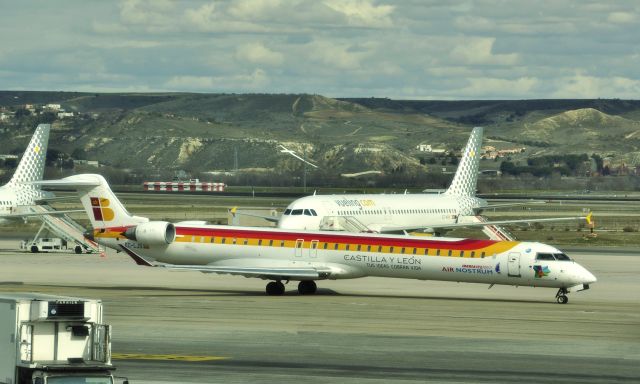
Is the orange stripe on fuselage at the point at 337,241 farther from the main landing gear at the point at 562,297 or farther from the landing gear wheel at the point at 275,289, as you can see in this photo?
the main landing gear at the point at 562,297

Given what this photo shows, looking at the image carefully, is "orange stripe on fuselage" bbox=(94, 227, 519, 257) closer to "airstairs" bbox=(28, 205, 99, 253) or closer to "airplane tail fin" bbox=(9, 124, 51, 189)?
"airstairs" bbox=(28, 205, 99, 253)

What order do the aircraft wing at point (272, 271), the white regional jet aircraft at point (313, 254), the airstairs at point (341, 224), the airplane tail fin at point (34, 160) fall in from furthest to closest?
the airplane tail fin at point (34, 160) < the airstairs at point (341, 224) < the aircraft wing at point (272, 271) < the white regional jet aircraft at point (313, 254)

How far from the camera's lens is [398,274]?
163 feet

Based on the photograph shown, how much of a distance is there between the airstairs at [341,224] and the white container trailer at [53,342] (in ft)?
164

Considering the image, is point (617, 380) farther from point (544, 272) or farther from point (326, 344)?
point (544, 272)

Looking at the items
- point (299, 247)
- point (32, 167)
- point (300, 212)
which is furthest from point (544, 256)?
point (32, 167)

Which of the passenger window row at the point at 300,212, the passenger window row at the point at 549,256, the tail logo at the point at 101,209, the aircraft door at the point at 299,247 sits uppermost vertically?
the passenger window row at the point at 300,212

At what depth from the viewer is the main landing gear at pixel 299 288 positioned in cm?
5084

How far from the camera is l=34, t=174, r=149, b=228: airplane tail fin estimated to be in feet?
176

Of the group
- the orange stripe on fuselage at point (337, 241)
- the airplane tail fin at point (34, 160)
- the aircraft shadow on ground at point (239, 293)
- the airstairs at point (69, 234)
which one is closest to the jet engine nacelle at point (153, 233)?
the orange stripe on fuselage at point (337, 241)

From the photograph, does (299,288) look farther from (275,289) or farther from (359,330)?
(359,330)

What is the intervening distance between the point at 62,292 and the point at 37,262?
18783 mm

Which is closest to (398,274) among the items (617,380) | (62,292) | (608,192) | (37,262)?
(62,292)

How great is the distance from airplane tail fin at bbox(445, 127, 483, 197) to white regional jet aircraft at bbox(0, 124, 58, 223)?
2859 cm
